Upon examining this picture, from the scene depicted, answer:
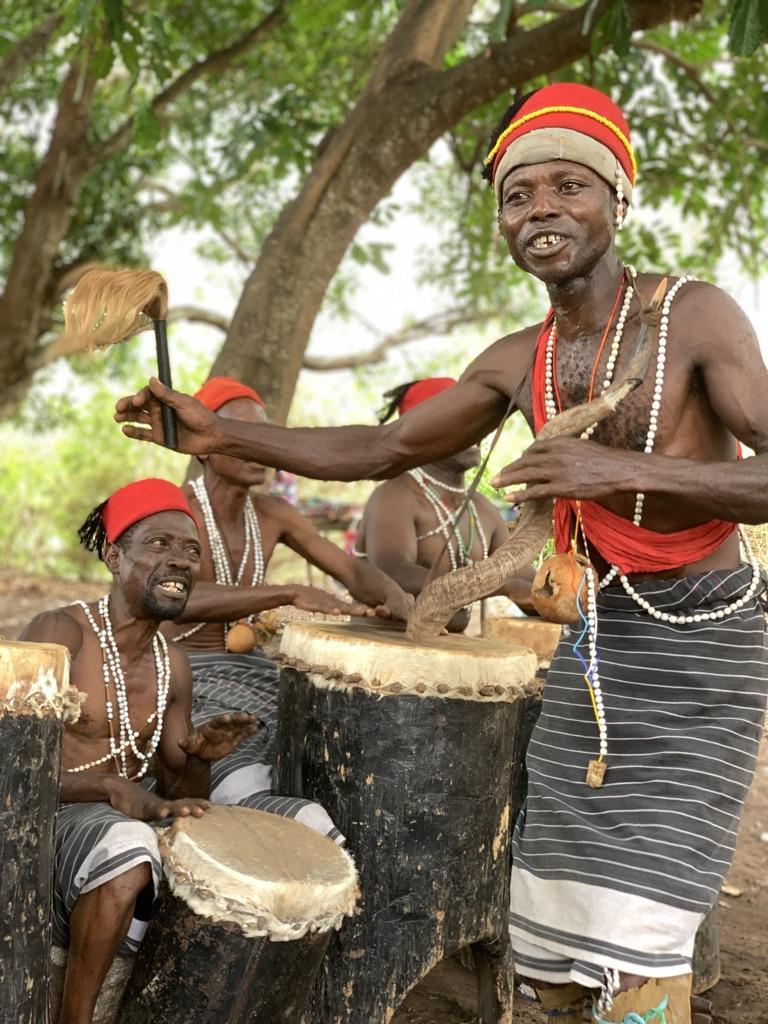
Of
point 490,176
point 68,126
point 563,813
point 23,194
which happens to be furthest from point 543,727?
point 23,194

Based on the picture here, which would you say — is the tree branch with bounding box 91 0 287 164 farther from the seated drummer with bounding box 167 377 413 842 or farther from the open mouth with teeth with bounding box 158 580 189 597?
the open mouth with teeth with bounding box 158 580 189 597

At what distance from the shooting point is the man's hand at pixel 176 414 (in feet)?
10.6

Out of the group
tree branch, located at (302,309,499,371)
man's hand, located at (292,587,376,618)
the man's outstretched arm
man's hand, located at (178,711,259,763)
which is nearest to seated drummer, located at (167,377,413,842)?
man's hand, located at (292,587,376,618)

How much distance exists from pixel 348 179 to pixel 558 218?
160 inches

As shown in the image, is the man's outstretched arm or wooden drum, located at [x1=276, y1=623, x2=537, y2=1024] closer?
the man's outstretched arm

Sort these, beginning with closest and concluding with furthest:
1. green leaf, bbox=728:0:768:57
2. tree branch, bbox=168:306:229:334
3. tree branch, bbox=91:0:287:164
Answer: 1. green leaf, bbox=728:0:768:57
2. tree branch, bbox=91:0:287:164
3. tree branch, bbox=168:306:229:334

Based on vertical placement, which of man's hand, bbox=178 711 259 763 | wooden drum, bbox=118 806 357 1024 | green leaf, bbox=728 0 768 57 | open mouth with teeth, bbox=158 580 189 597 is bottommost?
wooden drum, bbox=118 806 357 1024

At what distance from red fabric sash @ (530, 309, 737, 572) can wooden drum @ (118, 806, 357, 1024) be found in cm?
101

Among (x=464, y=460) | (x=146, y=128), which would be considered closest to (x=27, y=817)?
(x=464, y=460)

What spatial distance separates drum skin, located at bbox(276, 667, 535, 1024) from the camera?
3486 millimetres

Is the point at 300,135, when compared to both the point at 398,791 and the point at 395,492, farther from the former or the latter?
the point at 398,791

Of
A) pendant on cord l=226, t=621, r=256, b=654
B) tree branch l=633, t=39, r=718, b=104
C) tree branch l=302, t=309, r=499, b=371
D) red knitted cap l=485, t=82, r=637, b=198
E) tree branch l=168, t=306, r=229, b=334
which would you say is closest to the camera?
red knitted cap l=485, t=82, r=637, b=198

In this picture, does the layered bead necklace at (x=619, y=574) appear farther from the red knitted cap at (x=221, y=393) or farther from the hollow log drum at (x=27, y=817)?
the red knitted cap at (x=221, y=393)

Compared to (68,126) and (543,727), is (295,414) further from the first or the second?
(543,727)
